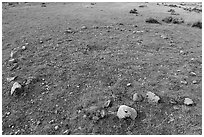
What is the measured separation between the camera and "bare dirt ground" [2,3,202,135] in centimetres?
551

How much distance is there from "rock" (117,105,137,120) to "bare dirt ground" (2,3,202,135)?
0.35ft

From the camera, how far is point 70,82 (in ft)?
23.2

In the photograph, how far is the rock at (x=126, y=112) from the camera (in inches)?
218

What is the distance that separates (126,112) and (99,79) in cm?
196

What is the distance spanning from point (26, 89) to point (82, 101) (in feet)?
6.36

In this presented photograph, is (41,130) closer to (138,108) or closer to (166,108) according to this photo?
(138,108)

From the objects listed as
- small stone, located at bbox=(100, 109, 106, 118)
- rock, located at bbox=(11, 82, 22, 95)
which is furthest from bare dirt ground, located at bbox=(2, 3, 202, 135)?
rock, located at bbox=(11, 82, 22, 95)

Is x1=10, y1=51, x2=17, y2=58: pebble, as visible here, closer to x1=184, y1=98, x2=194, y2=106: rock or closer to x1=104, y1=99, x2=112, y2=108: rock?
x1=104, y1=99, x2=112, y2=108: rock

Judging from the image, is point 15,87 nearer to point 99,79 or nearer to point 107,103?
point 99,79

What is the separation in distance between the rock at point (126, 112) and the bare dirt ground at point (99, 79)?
107mm

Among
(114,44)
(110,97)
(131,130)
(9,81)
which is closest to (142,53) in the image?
(114,44)

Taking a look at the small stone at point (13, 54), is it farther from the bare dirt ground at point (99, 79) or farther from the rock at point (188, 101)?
the rock at point (188, 101)

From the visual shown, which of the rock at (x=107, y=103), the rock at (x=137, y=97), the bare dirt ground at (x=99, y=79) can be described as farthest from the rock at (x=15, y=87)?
the rock at (x=137, y=97)

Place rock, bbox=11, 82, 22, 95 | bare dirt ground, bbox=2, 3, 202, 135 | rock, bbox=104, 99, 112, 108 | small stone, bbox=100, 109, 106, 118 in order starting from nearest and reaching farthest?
bare dirt ground, bbox=2, 3, 202, 135 < small stone, bbox=100, 109, 106, 118 < rock, bbox=104, 99, 112, 108 < rock, bbox=11, 82, 22, 95
